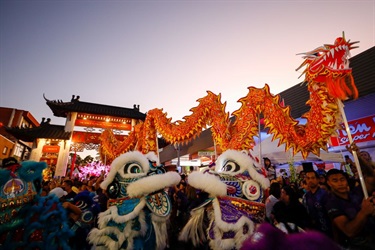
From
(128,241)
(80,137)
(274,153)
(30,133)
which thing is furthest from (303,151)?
(30,133)

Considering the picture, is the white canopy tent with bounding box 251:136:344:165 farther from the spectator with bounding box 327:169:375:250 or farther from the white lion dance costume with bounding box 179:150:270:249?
the white lion dance costume with bounding box 179:150:270:249

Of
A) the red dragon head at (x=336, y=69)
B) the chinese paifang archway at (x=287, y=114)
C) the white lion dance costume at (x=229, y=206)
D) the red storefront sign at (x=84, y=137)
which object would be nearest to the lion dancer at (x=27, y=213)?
the white lion dance costume at (x=229, y=206)

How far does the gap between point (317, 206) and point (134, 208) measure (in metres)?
2.20

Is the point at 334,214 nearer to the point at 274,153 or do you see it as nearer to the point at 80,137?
the point at 274,153

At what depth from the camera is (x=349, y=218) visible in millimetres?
1801

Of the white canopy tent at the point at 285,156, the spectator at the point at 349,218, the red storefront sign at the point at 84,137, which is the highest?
the red storefront sign at the point at 84,137

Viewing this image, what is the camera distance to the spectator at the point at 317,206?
2236 millimetres

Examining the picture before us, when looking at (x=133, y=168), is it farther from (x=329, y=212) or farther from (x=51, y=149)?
(x=51, y=149)

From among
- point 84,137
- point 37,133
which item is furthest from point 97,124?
point 37,133

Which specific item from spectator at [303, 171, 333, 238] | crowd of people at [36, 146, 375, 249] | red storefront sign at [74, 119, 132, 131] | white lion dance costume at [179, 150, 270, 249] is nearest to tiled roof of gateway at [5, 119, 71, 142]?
red storefront sign at [74, 119, 132, 131]

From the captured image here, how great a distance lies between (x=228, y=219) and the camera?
1.77 m

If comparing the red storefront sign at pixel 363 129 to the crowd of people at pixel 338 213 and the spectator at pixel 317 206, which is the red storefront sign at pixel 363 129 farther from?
the spectator at pixel 317 206

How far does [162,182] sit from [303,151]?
1937 mm

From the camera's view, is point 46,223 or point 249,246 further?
point 46,223
